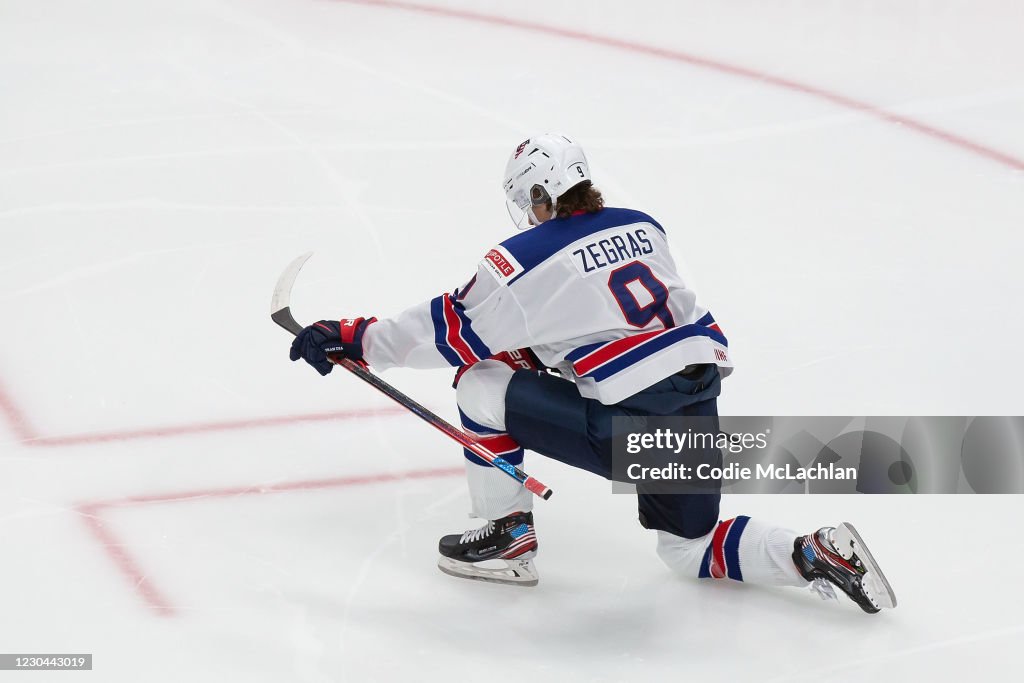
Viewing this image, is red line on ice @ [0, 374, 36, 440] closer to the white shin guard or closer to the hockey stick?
the hockey stick

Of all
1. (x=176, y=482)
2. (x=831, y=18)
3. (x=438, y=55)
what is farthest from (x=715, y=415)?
(x=831, y=18)

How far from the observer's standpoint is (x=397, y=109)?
5.36 metres

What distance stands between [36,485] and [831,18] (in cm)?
471

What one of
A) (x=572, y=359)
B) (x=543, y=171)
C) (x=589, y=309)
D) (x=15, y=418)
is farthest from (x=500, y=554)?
(x=15, y=418)

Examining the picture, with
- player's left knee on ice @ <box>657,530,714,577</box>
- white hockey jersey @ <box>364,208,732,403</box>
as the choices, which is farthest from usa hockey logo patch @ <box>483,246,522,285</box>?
player's left knee on ice @ <box>657,530,714,577</box>

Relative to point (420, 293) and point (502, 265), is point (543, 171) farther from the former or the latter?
point (420, 293)

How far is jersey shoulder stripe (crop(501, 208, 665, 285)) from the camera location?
2.60m

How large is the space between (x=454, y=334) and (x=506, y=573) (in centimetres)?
51

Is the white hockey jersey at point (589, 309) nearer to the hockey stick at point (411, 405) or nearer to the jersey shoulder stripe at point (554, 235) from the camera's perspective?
the jersey shoulder stripe at point (554, 235)

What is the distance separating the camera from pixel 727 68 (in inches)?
229

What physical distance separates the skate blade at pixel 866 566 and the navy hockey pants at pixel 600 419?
0.88ft

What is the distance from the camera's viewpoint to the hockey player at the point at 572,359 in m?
2.57

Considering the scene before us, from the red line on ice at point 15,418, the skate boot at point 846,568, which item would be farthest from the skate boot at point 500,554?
the red line on ice at point 15,418

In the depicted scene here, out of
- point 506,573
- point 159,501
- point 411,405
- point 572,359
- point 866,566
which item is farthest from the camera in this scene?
point 159,501
